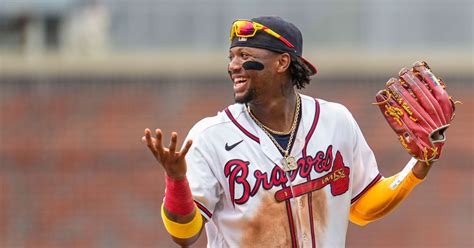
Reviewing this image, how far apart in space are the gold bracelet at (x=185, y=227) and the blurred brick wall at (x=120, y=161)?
7153 millimetres

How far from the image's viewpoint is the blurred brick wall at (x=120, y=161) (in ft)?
42.1

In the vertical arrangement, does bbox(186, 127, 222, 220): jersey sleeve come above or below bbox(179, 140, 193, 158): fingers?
below

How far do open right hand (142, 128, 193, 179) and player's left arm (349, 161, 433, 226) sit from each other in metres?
1.06

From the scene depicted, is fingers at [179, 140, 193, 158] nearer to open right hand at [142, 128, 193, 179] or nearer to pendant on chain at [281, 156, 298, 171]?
open right hand at [142, 128, 193, 179]

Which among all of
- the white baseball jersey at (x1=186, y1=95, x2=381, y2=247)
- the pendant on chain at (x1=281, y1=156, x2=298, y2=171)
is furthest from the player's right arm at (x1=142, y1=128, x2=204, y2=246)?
the pendant on chain at (x1=281, y1=156, x2=298, y2=171)

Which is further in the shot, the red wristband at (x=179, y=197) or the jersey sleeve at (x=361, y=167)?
the jersey sleeve at (x=361, y=167)

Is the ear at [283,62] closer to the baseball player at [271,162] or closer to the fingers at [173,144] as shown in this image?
the baseball player at [271,162]

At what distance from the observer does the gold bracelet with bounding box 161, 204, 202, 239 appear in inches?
217

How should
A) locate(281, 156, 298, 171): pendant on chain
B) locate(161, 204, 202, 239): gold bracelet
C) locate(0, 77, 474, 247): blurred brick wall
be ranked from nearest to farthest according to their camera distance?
locate(161, 204, 202, 239): gold bracelet < locate(281, 156, 298, 171): pendant on chain < locate(0, 77, 474, 247): blurred brick wall

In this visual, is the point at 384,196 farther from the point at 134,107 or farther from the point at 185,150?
the point at 134,107

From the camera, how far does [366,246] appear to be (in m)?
12.8

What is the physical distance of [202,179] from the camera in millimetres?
5641

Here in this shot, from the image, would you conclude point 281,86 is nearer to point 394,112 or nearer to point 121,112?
point 394,112

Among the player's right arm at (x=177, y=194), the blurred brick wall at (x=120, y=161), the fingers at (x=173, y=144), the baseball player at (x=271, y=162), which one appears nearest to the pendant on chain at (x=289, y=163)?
the baseball player at (x=271, y=162)
